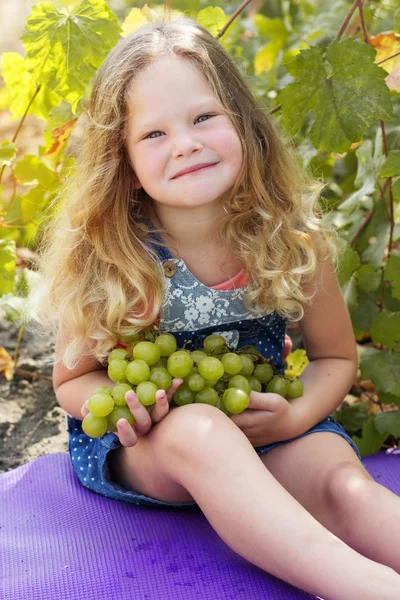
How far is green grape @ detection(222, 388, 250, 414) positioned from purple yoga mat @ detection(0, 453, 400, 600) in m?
0.25

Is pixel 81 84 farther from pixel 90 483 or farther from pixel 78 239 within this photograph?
pixel 90 483

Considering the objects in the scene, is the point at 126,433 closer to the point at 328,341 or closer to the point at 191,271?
the point at 191,271

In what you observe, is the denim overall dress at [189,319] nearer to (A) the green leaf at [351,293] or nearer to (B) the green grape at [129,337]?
(B) the green grape at [129,337]

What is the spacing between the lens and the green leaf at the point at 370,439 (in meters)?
1.85

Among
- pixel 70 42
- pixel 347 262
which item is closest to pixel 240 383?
pixel 347 262

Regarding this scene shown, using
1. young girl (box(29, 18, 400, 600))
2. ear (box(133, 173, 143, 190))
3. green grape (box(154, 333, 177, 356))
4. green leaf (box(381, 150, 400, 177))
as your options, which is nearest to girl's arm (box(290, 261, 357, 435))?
young girl (box(29, 18, 400, 600))

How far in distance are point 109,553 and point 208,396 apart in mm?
338

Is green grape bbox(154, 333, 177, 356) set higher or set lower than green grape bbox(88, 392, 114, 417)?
higher

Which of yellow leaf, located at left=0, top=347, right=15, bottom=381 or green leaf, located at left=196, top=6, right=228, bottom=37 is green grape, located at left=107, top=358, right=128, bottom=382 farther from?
green leaf, located at left=196, top=6, right=228, bottom=37

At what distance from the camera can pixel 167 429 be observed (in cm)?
130

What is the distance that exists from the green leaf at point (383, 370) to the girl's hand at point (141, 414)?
650 mm

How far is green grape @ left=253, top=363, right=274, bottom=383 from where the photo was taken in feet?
4.86

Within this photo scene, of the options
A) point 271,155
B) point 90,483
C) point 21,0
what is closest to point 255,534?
point 90,483

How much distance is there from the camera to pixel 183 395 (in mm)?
1376
